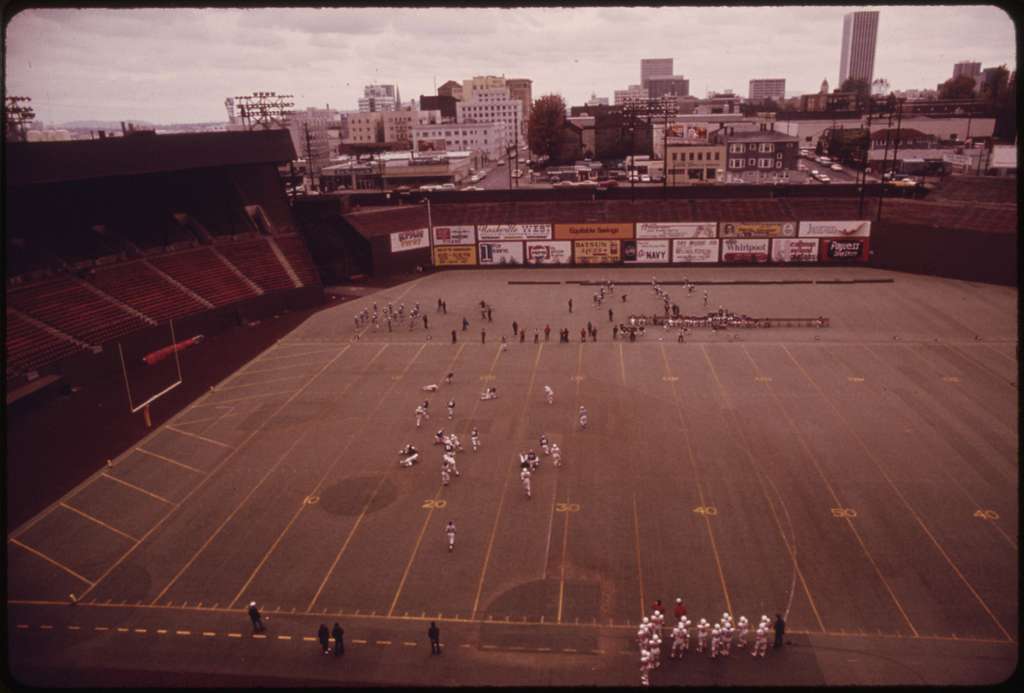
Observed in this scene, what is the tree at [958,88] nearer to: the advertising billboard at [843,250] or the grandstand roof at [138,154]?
the advertising billboard at [843,250]

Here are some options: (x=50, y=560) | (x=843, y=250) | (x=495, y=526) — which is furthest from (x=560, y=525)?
(x=843, y=250)

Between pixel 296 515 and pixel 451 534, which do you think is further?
pixel 296 515

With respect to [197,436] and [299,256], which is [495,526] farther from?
[299,256]

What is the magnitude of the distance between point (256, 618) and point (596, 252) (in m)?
52.5

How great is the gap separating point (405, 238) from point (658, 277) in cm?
2399

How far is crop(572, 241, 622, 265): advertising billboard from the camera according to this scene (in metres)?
66.6

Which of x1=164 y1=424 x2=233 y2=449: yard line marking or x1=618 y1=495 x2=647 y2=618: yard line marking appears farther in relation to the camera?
x1=164 y1=424 x2=233 y2=449: yard line marking

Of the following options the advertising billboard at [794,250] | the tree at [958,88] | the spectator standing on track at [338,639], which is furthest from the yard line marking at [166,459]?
the tree at [958,88]

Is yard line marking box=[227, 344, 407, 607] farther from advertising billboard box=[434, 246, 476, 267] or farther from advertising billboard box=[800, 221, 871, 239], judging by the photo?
advertising billboard box=[800, 221, 871, 239]

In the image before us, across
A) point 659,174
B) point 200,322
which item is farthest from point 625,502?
point 659,174

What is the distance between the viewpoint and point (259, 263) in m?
57.3

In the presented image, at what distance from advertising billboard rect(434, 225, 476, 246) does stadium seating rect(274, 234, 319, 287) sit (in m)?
12.8

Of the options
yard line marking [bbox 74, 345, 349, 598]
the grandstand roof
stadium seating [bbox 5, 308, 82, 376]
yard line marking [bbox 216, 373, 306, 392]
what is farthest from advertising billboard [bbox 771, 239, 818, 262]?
stadium seating [bbox 5, 308, 82, 376]

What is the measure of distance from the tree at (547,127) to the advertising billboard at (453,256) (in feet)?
237
